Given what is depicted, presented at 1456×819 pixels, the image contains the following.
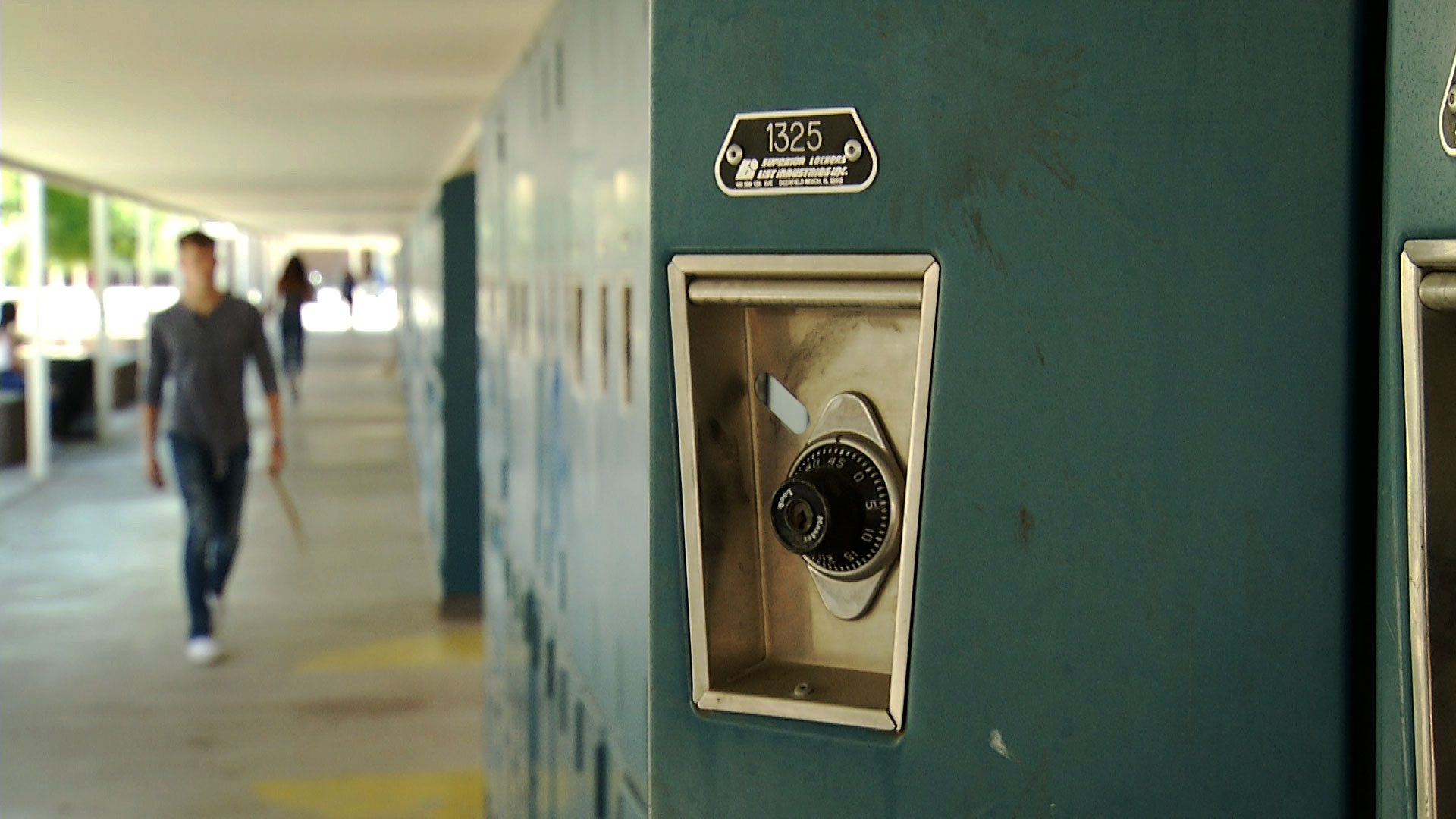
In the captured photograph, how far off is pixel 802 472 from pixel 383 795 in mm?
A: 4126

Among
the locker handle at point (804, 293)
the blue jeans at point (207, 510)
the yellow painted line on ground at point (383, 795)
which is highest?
the locker handle at point (804, 293)

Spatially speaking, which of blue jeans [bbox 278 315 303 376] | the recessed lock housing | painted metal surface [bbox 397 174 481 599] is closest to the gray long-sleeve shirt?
painted metal surface [bbox 397 174 481 599]

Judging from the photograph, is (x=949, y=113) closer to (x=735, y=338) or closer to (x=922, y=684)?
(x=735, y=338)

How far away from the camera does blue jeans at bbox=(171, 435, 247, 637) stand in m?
6.36

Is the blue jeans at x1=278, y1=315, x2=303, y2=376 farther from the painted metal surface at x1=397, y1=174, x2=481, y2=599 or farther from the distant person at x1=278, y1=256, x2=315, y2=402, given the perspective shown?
the painted metal surface at x1=397, y1=174, x2=481, y2=599

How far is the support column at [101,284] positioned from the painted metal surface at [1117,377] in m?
13.6

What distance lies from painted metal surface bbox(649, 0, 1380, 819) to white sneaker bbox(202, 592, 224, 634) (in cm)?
593

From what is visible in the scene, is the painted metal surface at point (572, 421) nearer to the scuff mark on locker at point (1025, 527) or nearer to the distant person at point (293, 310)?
the scuff mark on locker at point (1025, 527)

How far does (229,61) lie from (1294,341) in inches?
169

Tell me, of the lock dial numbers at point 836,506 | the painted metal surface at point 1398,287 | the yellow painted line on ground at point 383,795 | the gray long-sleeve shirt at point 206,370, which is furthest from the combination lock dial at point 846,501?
the gray long-sleeve shirt at point 206,370

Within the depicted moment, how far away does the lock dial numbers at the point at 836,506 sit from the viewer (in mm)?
1529

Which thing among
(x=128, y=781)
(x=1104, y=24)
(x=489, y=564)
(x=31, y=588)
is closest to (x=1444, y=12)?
→ (x=1104, y=24)

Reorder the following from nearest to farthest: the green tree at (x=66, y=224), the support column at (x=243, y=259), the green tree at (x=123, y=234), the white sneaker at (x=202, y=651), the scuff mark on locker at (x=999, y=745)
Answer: the scuff mark on locker at (x=999, y=745) < the white sneaker at (x=202, y=651) < the support column at (x=243, y=259) < the green tree at (x=66, y=224) < the green tree at (x=123, y=234)

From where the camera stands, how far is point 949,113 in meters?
1.46
